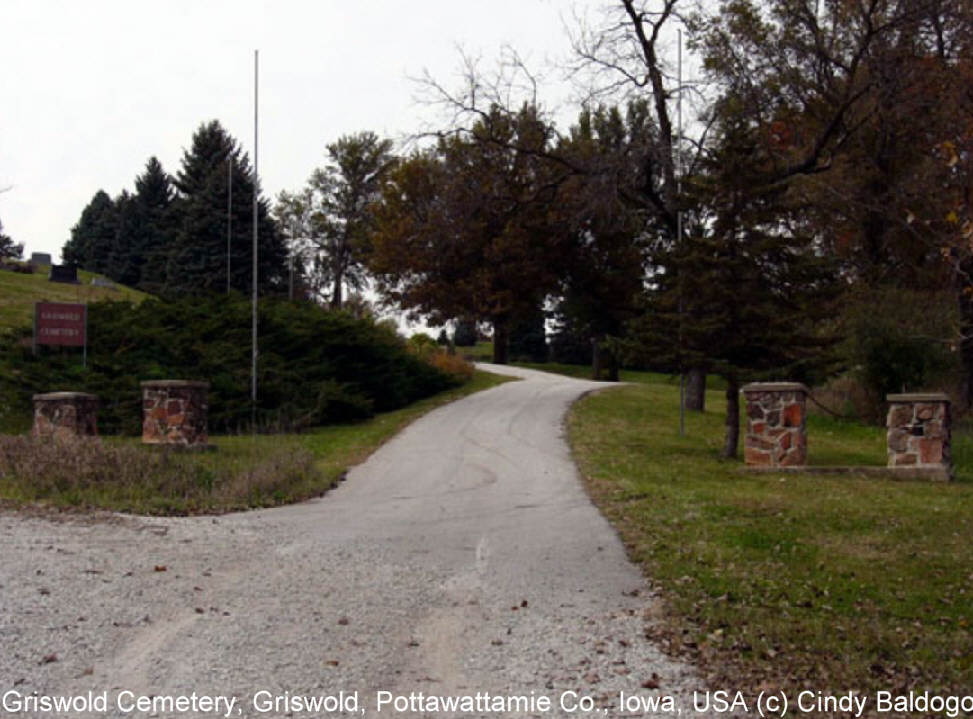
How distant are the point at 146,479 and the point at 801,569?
774cm

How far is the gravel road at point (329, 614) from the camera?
5.03 m

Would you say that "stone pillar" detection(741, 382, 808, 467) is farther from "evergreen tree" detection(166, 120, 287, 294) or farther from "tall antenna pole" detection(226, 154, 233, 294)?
"evergreen tree" detection(166, 120, 287, 294)

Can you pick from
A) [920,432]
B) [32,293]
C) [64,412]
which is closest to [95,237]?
[32,293]

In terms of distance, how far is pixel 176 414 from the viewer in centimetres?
1672

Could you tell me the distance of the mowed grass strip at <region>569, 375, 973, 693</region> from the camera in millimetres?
5562

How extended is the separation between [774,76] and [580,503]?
1668cm

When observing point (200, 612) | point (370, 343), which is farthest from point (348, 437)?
point (200, 612)

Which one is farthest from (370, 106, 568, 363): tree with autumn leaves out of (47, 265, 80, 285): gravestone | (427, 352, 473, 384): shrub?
(47, 265, 80, 285): gravestone

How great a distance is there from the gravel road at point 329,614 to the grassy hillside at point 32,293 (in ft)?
78.4

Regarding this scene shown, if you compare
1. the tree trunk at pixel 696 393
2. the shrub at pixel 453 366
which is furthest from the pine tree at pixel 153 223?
the tree trunk at pixel 696 393

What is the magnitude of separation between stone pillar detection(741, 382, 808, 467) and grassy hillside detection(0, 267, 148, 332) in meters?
23.2

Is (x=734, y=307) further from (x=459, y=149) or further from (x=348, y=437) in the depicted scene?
(x=459, y=149)

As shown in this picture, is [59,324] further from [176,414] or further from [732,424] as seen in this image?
[732,424]

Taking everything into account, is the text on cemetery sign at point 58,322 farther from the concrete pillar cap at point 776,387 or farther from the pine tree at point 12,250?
the pine tree at point 12,250
